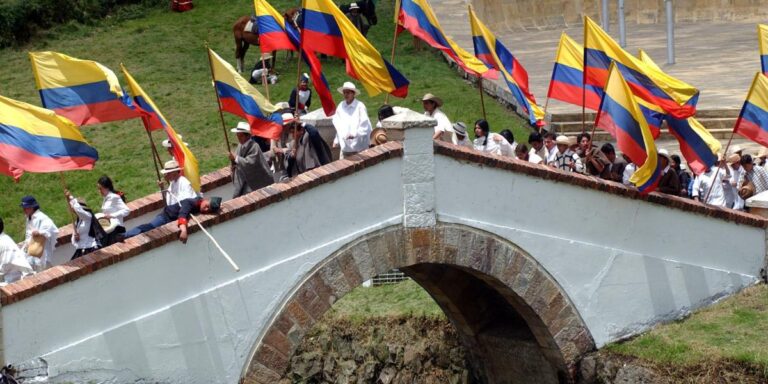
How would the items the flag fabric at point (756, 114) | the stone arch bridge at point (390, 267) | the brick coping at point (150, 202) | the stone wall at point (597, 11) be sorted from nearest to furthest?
the stone arch bridge at point (390, 267) < the brick coping at point (150, 202) < the flag fabric at point (756, 114) < the stone wall at point (597, 11)

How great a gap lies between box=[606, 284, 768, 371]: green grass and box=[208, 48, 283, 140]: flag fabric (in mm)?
5189

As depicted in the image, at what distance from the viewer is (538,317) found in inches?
778

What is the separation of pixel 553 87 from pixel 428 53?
12.2 metres

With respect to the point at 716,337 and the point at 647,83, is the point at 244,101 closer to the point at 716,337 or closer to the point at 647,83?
the point at 647,83

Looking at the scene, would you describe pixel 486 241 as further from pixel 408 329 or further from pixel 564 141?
pixel 408 329

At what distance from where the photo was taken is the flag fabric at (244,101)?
18.3m

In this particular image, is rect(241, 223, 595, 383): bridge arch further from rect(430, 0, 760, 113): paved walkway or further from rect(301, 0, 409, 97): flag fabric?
rect(430, 0, 760, 113): paved walkway

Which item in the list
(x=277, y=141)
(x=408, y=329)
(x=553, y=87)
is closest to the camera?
(x=277, y=141)

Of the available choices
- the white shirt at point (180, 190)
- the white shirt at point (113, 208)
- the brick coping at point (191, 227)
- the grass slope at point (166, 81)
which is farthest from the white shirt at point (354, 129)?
the grass slope at point (166, 81)

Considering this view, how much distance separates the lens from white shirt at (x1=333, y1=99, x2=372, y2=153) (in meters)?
19.0

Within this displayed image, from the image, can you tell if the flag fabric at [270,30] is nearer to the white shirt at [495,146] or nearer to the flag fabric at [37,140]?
the white shirt at [495,146]

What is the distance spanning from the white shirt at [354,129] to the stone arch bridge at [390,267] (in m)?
0.67

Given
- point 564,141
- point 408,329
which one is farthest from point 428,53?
point 564,141

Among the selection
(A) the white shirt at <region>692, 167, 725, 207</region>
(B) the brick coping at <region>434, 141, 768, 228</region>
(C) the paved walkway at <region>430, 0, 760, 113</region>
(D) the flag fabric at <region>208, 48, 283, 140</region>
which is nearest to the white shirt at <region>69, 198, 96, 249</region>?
(D) the flag fabric at <region>208, 48, 283, 140</region>
